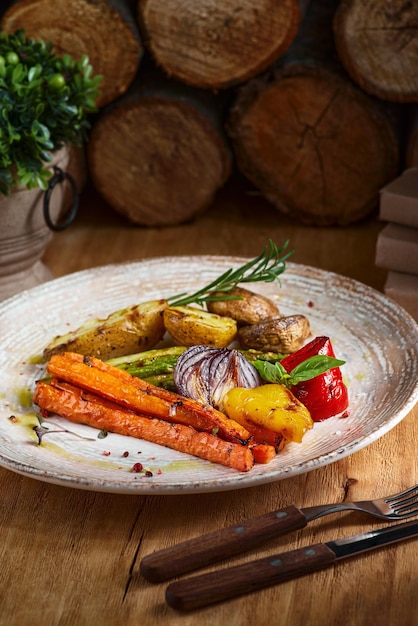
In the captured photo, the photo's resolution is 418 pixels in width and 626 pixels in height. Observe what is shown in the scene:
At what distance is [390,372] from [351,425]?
0.19 metres

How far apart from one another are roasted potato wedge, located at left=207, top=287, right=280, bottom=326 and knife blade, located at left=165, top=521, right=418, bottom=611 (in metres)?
0.53

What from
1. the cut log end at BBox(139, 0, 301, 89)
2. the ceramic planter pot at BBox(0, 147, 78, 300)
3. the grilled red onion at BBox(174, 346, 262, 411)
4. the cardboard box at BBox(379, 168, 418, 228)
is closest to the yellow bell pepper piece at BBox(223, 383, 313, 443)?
the grilled red onion at BBox(174, 346, 262, 411)

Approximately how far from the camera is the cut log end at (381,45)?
2.14 m

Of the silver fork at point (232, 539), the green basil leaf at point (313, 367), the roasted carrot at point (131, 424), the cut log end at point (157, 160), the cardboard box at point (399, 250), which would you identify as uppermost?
the green basil leaf at point (313, 367)

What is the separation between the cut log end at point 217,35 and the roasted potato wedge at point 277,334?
93 centimetres

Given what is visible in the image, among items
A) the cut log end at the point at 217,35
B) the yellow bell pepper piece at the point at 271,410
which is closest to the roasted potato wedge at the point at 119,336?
the yellow bell pepper piece at the point at 271,410

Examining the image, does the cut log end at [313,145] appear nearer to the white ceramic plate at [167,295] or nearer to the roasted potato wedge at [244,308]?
the white ceramic plate at [167,295]

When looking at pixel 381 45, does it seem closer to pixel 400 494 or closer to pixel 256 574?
pixel 400 494

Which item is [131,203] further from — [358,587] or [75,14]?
[358,587]

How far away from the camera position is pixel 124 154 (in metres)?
2.41

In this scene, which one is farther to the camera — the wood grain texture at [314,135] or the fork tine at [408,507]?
the wood grain texture at [314,135]

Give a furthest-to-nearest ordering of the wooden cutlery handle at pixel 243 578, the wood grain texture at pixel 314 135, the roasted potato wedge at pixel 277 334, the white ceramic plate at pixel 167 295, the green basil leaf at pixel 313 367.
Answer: the wood grain texture at pixel 314 135 < the roasted potato wedge at pixel 277 334 < the green basil leaf at pixel 313 367 < the white ceramic plate at pixel 167 295 < the wooden cutlery handle at pixel 243 578

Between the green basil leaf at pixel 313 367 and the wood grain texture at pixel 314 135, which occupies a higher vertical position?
the green basil leaf at pixel 313 367

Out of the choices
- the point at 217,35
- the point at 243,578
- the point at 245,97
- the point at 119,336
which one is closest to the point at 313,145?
the point at 245,97
